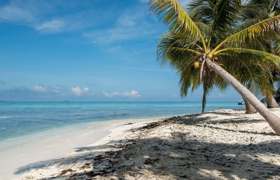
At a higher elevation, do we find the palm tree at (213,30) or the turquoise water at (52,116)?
the palm tree at (213,30)

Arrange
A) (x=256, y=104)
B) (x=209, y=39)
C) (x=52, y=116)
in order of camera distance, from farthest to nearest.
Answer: (x=52, y=116) < (x=209, y=39) < (x=256, y=104)

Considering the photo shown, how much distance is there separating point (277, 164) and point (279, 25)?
4067 mm

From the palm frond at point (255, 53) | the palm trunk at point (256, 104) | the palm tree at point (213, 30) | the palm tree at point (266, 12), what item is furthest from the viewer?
the palm tree at point (266, 12)

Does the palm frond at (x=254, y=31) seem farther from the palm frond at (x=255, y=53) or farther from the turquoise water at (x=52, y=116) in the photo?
the turquoise water at (x=52, y=116)

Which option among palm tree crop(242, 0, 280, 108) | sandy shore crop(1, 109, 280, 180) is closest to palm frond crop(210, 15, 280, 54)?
sandy shore crop(1, 109, 280, 180)

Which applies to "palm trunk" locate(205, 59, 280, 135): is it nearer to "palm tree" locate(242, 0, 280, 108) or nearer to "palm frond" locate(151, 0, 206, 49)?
"palm frond" locate(151, 0, 206, 49)

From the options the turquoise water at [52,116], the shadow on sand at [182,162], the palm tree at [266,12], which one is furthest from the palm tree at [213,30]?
the turquoise water at [52,116]

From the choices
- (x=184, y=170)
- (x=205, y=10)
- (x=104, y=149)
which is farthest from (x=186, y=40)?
(x=184, y=170)

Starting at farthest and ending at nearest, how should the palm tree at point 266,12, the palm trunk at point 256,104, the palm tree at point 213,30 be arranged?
1. the palm tree at point 266,12
2. the palm tree at point 213,30
3. the palm trunk at point 256,104

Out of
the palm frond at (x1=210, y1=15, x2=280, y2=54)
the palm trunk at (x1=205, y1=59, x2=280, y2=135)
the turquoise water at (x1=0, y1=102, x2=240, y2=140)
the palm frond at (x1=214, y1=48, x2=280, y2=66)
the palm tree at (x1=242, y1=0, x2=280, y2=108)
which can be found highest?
the palm tree at (x1=242, y1=0, x2=280, y2=108)

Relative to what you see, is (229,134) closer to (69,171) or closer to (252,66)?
(252,66)

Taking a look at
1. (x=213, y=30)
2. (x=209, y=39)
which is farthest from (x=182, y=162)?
(x=213, y=30)

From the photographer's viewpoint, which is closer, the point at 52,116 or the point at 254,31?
the point at 254,31

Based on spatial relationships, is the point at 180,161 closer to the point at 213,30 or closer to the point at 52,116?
the point at 213,30
